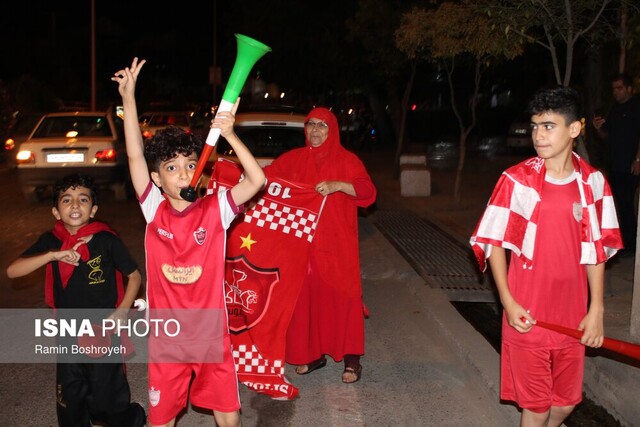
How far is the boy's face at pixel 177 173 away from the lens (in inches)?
145

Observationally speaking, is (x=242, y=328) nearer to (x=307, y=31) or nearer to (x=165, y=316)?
(x=165, y=316)

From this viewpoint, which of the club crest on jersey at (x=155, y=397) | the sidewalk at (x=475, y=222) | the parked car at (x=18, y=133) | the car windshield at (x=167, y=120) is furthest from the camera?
the car windshield at (x=167, y=120)

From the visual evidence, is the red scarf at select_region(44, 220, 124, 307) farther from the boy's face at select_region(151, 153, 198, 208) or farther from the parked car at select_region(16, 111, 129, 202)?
the parked car at select_region(16, 111, 129, 202)

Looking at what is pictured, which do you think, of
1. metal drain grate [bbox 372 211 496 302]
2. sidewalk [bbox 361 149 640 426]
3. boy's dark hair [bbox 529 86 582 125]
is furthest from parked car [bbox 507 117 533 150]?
boy's dark hair [bbox 529 86 582 125]

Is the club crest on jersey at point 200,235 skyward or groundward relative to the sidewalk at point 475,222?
skyward

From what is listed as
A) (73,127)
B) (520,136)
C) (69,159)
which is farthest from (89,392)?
(520,136)

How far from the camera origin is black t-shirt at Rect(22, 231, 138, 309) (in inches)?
162

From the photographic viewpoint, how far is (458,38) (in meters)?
12.8

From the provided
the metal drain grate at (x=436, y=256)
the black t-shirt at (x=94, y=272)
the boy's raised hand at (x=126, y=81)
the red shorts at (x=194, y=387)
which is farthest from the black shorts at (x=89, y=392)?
the metal drain grate at (x=436, y=256)

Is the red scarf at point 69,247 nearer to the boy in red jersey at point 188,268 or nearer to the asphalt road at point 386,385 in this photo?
the boy in red jersey at point 188,268

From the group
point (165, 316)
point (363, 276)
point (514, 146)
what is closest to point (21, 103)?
point (514, 146)

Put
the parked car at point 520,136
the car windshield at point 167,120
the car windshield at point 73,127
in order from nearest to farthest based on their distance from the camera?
the car windshield at point 73,127 < the car windshield at point 167,120 < the parked car at point 520,136

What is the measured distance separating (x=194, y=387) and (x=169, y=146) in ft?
3.67

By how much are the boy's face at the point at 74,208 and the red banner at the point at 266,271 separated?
109cm
